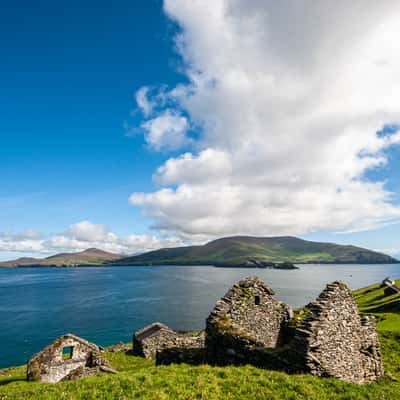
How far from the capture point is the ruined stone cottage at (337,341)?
10.7 metres

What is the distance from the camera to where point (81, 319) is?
Answer: 85000 mm

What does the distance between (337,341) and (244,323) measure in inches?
185

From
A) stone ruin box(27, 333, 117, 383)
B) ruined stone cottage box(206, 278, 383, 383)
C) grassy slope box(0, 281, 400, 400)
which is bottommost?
→ stone ruin box(27, 333, 117, 383)

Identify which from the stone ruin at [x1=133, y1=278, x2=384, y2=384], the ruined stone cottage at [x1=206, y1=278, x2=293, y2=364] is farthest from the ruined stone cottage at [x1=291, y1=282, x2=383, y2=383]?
the ruined stone cottage at [x1=206, y1=278, x2=293, y2=364]

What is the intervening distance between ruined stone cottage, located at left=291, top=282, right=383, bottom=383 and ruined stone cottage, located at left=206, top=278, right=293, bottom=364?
224 centimetres

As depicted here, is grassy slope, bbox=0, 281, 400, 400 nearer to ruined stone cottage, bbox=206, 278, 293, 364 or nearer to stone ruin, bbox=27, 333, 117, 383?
ruined stone cottage, bbox=206, 278, 293, 364

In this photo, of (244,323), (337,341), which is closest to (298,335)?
(337,341)

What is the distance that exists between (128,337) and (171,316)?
25.4m

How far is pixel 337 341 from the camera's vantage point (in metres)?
11.5

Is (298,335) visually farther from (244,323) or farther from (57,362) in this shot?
(57,362)

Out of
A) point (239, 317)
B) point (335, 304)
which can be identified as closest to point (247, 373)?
point (239, 317)

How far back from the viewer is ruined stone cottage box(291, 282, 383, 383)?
10.7 metres

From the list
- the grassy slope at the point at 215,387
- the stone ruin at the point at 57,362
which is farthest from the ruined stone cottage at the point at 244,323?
the stone ruin at the point at 57,362

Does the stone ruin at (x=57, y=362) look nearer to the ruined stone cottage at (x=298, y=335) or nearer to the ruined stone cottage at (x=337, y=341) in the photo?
the ruined stone cottage at (x=298, y=335)
